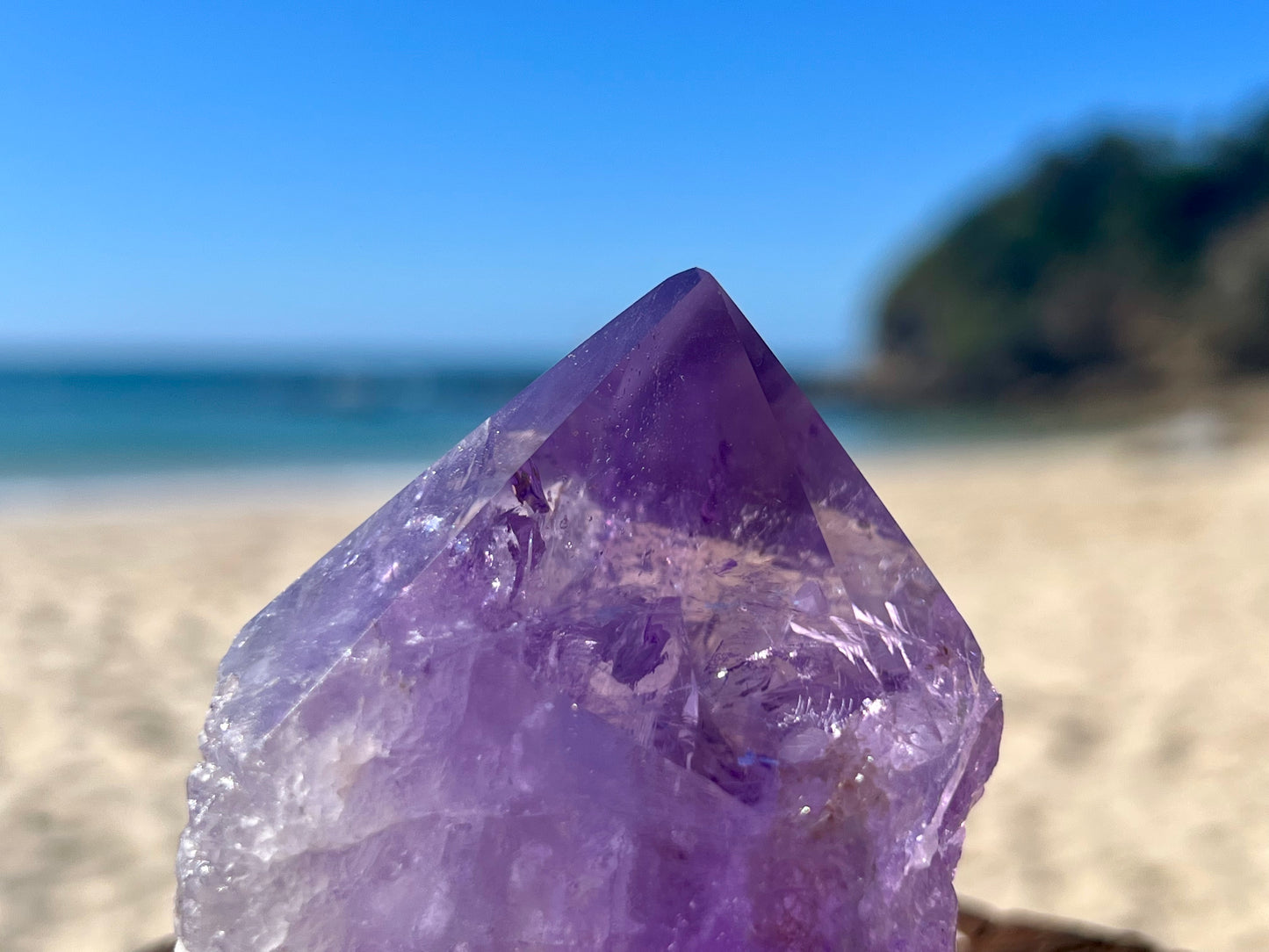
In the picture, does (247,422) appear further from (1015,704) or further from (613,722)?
(613,722)

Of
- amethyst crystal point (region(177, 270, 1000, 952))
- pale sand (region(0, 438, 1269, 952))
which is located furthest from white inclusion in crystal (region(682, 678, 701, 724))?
pale sand (region(0, 438, 1269, 952))

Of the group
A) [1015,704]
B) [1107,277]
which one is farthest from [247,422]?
[1107,277]

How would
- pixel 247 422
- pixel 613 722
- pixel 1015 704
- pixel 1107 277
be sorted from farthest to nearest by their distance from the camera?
pixel 1107 277 → pixel 247 422 → pixel 1015 704 → pixel 613 722

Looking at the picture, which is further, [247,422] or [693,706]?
[247,422]

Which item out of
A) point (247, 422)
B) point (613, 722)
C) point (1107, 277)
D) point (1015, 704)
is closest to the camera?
point (613, 722)

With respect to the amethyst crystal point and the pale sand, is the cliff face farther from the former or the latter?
the amethyst crystal point

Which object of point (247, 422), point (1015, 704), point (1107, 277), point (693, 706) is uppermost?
point (247, 422)

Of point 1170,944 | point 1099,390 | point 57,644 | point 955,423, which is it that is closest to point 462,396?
point 955,423
